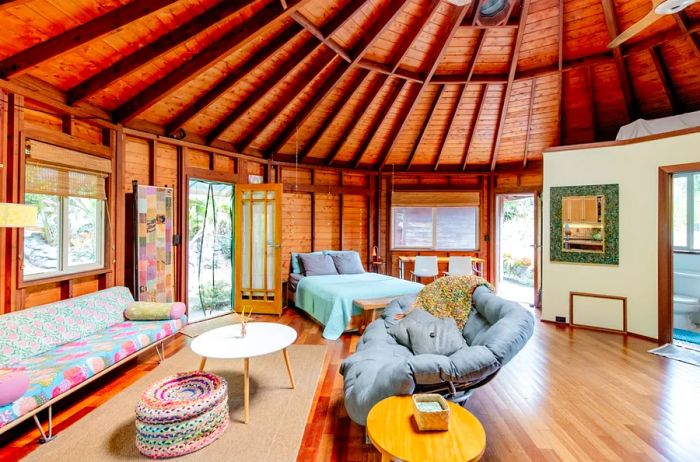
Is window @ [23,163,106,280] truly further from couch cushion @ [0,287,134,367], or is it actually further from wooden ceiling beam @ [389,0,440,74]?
wooden ceiling beam @ [389,0,440,74]

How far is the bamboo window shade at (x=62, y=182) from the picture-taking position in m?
3.00

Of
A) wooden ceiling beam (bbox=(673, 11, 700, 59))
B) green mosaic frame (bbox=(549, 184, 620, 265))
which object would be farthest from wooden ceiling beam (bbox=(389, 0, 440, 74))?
green mosaic frame (bbox=(549, 184, 620, 265))

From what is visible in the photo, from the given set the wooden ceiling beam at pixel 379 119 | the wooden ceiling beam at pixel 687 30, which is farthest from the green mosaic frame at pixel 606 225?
the wooden ceiling beam at pixel 379 119

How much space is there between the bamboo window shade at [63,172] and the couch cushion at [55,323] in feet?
3.41

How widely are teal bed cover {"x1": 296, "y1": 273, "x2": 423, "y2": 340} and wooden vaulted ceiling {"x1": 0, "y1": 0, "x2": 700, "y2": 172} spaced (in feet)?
8.12

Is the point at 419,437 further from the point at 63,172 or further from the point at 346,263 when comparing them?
the point at 346,263

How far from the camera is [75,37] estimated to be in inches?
106

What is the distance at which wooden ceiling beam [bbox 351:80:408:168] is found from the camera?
5133 mm

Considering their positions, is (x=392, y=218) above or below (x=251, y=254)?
above

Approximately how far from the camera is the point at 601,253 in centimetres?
453

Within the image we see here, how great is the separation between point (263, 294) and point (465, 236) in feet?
14.2

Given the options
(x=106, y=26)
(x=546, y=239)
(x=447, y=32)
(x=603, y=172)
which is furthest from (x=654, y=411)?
(x=106, y=26)

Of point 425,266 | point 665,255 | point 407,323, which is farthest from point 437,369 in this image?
point 425,266

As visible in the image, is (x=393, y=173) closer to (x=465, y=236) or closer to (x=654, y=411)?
(x=465, y=236)
